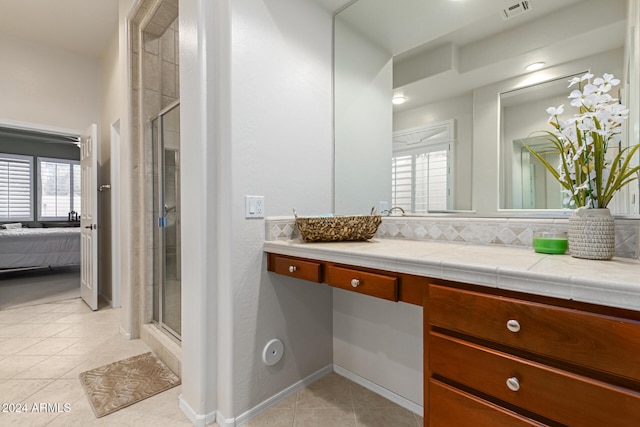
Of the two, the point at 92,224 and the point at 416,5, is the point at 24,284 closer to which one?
the point at 92,224

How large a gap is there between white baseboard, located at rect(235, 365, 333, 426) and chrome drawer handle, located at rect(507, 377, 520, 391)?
129 centimetres

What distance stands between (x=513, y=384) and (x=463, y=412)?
0.65 feet

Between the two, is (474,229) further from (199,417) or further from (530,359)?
(199,417)

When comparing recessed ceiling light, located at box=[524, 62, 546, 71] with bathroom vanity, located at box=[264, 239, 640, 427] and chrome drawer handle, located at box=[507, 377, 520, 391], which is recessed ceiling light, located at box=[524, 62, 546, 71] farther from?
chrome drawer handle, located at box=[507, 377, 520, 391]

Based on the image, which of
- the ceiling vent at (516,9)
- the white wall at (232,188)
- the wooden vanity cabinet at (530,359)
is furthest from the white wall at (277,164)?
the ceiling vent at (516,9)

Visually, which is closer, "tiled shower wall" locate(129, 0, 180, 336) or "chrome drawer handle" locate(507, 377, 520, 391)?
"chrome drawer handle" locate(507, 377, 520, 391)

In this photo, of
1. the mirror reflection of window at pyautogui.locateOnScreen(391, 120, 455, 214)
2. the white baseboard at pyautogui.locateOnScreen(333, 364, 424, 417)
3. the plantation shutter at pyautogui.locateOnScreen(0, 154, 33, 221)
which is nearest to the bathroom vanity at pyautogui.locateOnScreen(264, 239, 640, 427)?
the mirror reflection of window at pyautogui.locateOnScreen(391, 120, 455, 214)

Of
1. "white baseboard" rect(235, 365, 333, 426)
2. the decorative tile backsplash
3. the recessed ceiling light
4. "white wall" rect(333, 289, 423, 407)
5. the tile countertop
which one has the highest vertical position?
the recessed ceiling light

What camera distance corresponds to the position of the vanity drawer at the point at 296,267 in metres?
1.43

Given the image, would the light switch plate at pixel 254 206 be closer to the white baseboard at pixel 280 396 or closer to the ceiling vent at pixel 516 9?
the white baseboard at pixel 280 396

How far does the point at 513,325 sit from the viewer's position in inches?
33.0

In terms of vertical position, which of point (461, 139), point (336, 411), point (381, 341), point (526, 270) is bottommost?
point (336, 411)

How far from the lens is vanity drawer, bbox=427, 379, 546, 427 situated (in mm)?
862

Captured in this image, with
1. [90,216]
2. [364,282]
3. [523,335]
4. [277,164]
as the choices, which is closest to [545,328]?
[523,335]
